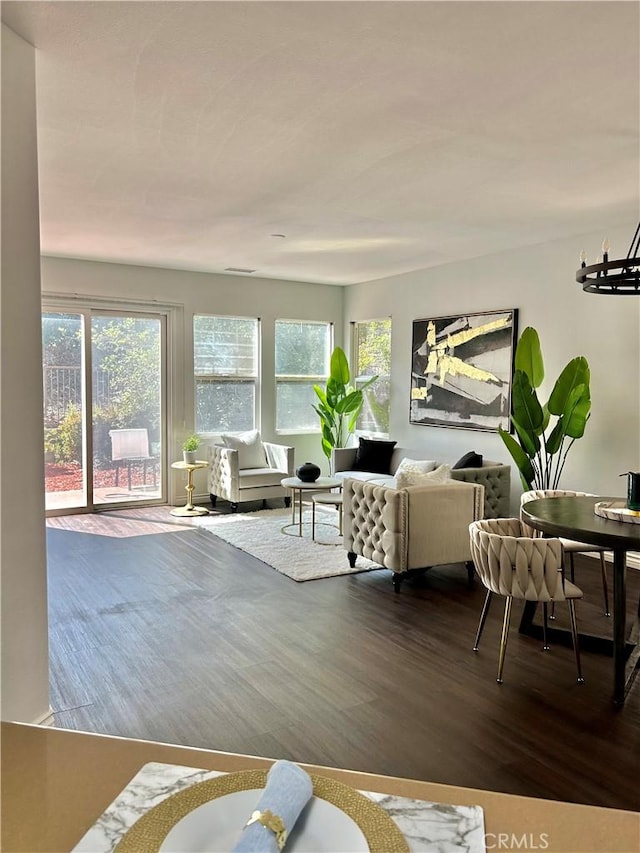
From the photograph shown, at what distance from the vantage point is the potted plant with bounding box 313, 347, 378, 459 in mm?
7902

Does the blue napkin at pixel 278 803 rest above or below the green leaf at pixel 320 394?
below

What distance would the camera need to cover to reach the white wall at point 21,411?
224 cm

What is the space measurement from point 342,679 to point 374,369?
5.45m

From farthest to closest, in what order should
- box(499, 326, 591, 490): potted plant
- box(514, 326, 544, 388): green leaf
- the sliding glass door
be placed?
the sliding glass door < box(514, 326, 544, 388): green leaf < box(499, 326, 591, 490): potted plant

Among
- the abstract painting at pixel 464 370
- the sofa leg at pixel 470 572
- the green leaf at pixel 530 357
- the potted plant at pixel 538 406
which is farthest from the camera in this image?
the abstract painting at pixel 464 370

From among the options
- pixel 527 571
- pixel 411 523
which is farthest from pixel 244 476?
pixel 527 571

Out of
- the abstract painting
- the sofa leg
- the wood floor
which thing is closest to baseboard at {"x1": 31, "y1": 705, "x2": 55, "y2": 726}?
the wood floor

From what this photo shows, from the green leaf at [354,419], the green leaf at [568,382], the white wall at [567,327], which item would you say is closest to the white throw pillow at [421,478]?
the green leaf at [568,382]

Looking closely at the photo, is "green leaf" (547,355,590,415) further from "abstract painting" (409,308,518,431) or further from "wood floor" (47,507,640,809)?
"wood floor" (47,507,640,809)

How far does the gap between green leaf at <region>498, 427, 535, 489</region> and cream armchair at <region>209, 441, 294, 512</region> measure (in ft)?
9.18

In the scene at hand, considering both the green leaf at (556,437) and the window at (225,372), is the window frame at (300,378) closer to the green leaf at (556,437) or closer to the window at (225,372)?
the window at (225,372)

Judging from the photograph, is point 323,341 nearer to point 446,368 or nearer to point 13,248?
point 446,368

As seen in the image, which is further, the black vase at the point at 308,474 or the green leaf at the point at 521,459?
the black vase at the point at 308,474

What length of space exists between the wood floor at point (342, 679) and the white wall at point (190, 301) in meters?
2.96
